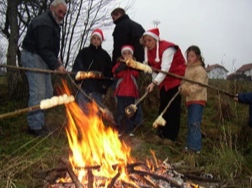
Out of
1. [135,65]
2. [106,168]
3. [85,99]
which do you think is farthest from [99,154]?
[85,99]

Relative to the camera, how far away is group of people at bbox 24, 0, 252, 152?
565cm

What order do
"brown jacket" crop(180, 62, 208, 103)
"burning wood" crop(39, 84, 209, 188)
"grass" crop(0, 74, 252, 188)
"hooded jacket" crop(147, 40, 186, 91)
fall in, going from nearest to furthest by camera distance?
"burning wood" crop(39, 84, 209, 188), "grass" crop(0, 74, 252, 188), "brown jacket" crop(180, 62, 208, 103), "hooded jacket" crop(147, 40, 186, 91)

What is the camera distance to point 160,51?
5.79 meters

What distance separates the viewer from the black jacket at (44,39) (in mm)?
5621

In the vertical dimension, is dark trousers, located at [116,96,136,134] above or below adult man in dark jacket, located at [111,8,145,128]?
below

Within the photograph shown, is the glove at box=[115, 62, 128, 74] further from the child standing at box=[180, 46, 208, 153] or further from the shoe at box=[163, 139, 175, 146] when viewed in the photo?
the shoe at box=[163, 139, 175, 146]

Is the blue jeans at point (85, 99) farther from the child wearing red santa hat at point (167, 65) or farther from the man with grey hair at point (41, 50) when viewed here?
the child wearing red santa hat at point (167, 65)

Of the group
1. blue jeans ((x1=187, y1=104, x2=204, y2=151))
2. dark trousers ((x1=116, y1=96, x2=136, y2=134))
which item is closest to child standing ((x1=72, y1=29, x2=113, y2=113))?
dark trousers ((x1=116, y1=96, x2=136, y2=134))

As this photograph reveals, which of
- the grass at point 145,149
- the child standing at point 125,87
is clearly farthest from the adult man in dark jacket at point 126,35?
the grass at point 145,149

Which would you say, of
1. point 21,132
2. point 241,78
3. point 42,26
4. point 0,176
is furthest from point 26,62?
point 241,78

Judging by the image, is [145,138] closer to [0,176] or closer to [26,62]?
[26,62]

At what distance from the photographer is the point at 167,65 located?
5699mm

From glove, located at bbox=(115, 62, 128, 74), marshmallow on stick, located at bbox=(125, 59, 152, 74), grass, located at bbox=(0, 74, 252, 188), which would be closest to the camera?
grass, located at bbox=(0, 74, 252, 188)

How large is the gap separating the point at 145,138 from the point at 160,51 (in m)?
1.64
